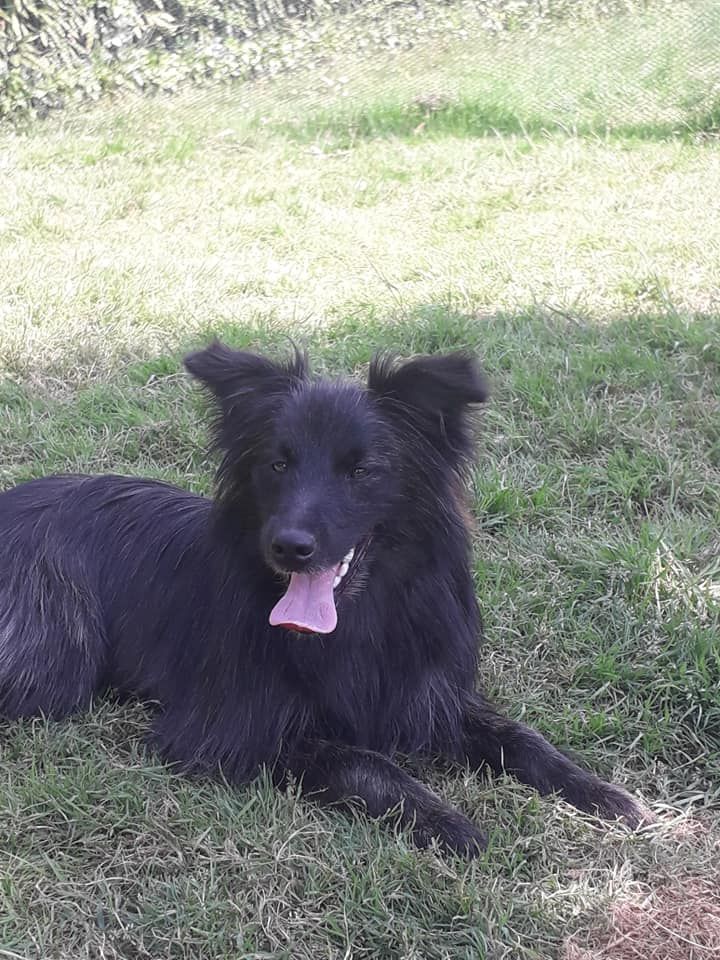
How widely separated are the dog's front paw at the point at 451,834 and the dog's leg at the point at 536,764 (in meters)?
0.28

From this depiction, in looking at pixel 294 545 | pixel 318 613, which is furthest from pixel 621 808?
pixel 294 545

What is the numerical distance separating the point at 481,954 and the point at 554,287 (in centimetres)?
414

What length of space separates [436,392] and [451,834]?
3.73ft

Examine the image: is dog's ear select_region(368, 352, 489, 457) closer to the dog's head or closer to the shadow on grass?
the dog's head

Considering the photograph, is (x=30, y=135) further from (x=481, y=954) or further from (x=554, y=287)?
(x=481, y=954)

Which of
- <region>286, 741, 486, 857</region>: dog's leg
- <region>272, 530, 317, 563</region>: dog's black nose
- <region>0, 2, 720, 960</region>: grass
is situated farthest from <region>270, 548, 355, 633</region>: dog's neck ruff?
<region>0, 2, 720, 960</region>: grass

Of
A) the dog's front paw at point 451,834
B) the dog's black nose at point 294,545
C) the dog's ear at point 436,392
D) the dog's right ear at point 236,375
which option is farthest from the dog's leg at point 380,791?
the dog's right ear at point 236,375

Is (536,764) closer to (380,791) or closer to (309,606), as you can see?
(380,791)

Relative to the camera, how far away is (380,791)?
278 centimetres

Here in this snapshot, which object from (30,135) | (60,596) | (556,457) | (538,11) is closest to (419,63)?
(538,11)

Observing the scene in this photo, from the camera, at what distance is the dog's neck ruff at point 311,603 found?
2.72 meters

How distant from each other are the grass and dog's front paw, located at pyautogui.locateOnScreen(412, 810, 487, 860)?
0.20 ft

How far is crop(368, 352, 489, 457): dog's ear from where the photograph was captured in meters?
2.72

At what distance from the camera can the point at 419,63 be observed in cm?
864
